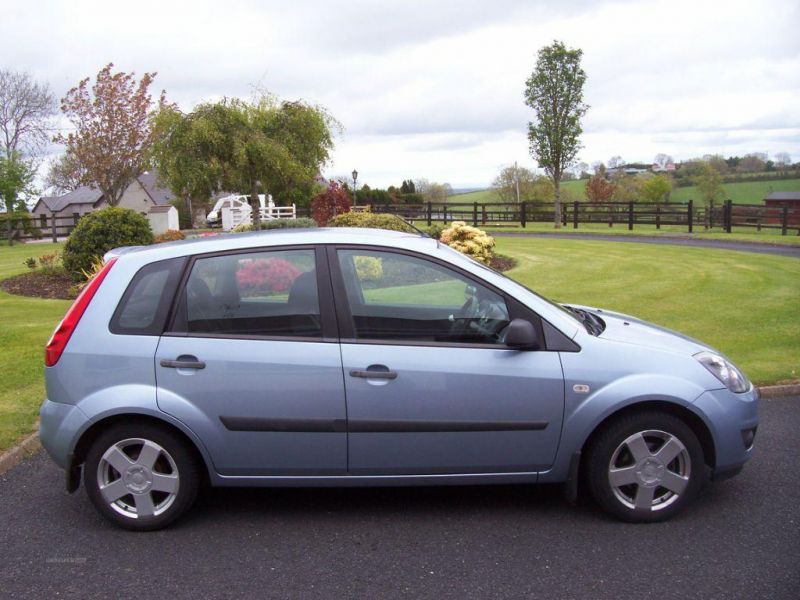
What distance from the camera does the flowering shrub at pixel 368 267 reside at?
432cm

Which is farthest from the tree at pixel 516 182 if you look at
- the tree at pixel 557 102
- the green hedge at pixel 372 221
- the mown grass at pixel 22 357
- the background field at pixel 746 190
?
the mown grass at pixel 22 357

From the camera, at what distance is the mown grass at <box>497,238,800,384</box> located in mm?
8523

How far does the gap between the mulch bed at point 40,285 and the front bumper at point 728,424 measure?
39.4 ft

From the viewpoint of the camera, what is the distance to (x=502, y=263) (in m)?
17.6

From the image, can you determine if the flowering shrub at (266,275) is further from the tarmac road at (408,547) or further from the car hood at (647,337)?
the car hood at (647,337)

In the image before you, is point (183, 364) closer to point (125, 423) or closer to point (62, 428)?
point (125, 423)

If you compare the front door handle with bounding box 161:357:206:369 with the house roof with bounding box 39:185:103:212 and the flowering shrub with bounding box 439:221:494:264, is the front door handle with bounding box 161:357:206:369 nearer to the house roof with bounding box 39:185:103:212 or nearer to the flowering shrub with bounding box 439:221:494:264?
the flowering shrub with bounding box 439:221:494:264

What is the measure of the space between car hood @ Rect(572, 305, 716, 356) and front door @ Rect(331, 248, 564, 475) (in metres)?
0.56

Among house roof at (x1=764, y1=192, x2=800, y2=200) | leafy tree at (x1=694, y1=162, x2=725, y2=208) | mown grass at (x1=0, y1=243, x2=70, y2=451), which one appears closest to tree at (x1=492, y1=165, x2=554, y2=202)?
leafy tree at (x1=694, y1=162, x2=725, y2=208)

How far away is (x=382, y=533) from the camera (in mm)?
4078

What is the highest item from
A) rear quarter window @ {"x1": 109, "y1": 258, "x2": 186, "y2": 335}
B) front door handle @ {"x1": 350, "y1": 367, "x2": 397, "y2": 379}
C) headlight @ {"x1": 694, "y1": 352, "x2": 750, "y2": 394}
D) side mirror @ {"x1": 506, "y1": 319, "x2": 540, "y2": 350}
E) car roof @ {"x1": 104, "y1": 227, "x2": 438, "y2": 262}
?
car roof @ {"x1": 104, "y1": 227, "x2": 438, "y2": 262}

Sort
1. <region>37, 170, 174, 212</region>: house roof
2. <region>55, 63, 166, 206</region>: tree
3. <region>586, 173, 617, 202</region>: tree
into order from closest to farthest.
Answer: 1. <region>55, 63, 166, 206</region>: tree
2. <region>586, 173, 617, 202</region>: tree
3. <region>37, 170, 174, 212</region>: house roof

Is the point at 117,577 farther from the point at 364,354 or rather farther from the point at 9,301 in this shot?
the point at 9,301

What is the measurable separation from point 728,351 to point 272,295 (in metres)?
5.95
